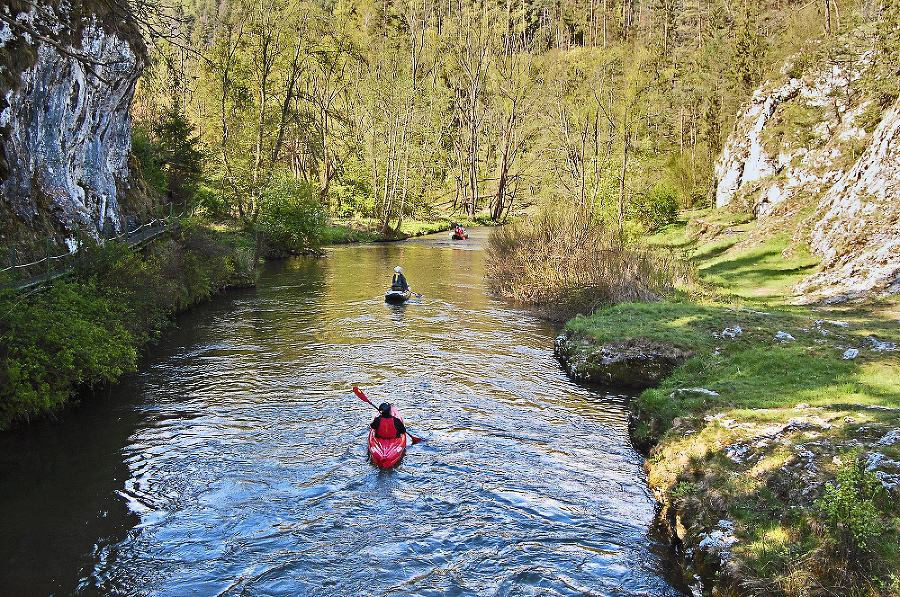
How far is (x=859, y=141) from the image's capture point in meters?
31.7

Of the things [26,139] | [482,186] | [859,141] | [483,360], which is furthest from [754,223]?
[482,186]

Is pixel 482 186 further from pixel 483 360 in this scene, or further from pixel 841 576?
pixel 841 576

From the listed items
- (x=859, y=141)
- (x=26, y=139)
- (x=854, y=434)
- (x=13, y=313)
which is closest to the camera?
(x=854, y=434)

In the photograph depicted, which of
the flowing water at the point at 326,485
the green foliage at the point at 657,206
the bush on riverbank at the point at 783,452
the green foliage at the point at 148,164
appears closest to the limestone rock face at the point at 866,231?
the bush on riverbank at the point at 783,452

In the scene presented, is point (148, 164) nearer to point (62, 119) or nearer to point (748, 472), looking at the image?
point (62, 119)

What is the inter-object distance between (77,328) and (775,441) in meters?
13.7

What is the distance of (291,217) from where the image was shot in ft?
140

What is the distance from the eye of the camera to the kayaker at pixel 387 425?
12.9 meters

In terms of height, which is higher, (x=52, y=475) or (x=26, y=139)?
(x=26, y=139)

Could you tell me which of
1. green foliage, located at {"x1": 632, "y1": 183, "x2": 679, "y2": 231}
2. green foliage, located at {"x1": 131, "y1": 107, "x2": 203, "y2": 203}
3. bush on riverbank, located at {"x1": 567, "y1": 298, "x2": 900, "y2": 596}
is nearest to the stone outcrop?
bush on riverbank, located at {"x1": 567, "y1": 298, "x2": 900, "y2": 596}

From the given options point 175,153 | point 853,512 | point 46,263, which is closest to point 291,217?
point 175,153

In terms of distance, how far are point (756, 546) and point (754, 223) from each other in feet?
105

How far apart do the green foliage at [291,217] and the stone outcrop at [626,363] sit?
2783cm

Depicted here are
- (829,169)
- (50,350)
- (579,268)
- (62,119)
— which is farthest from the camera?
(829,169)
